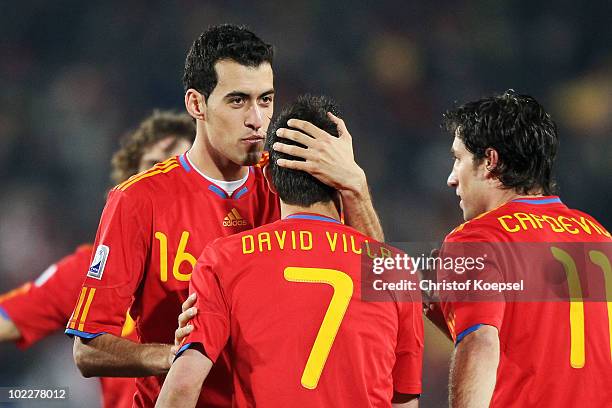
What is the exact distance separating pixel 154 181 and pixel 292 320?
3.08ft

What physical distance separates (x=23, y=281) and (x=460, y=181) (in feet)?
15.8

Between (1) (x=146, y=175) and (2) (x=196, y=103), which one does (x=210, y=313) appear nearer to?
(1) (x=146, y=175)

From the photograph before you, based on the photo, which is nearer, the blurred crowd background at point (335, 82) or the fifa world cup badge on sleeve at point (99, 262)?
the fifa world cup badge on sleeve at point (99, 262)

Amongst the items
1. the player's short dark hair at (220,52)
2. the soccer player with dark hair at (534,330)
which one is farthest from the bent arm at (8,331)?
the soccer player with dark hair at (534,330)

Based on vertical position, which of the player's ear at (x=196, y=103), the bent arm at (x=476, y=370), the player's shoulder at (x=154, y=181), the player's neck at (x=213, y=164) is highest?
the player's ear at (x=196, y=103)

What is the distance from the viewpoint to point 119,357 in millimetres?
2689

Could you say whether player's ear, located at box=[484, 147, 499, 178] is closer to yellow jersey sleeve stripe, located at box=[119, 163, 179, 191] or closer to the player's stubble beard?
the player's stubble beard

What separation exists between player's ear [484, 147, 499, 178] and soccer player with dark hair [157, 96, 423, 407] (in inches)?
40.1

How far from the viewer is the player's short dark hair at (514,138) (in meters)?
3.17

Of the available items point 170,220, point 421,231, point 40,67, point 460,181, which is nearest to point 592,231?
point 460,181

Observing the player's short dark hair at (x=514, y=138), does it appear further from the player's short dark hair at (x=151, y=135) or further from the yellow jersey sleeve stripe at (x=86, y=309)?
the player's short dark hair at (x=151, y=135)

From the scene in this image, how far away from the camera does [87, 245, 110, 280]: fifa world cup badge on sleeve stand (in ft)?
8.99

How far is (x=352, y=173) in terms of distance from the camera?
8.49 feet

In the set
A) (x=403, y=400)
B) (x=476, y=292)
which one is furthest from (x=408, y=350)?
(x=476, y=292)
